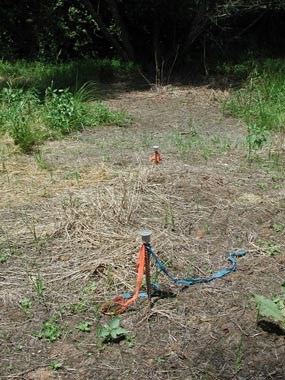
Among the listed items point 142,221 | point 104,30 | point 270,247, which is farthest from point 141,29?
point 270,247

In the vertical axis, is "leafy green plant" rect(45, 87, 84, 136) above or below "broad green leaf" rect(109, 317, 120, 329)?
above

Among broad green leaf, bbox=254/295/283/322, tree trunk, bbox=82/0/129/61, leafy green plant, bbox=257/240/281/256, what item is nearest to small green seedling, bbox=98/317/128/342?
broad green leaf, bbox=254/295/283/322

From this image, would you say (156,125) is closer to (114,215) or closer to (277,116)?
(277,116)

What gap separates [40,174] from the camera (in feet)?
16.5

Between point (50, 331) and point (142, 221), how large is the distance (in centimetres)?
128

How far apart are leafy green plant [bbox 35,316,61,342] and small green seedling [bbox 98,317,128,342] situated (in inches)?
8.9

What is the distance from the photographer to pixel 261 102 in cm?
691

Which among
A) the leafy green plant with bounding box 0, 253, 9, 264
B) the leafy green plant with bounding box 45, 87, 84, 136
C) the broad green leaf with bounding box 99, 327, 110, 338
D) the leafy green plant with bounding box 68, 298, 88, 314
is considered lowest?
the leafy green plant with bounding box 68, 298, 88, 314

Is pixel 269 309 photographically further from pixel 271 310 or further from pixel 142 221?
pixel 142 221

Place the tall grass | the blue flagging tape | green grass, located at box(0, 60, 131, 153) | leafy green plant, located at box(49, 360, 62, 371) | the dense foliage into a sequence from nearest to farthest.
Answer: leafy green plant, located at box(49, 360, 62, 371), the blue flagging tape, green grass, located at box(0, 60, 131, 153), the tall grass, the dense foliage

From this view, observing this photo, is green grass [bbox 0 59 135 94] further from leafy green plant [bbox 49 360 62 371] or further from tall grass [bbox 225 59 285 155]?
leafy green plant [bbox 49 360 62 371]

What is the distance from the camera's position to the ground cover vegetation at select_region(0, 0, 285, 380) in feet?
9.31

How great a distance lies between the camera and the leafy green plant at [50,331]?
2914 mm

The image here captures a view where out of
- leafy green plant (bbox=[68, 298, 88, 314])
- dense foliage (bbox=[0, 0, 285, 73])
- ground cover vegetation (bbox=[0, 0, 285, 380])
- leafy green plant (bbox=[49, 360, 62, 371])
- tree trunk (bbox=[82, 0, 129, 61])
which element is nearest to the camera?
leafy green plant (bbox=[49, 360, 62, 371])
